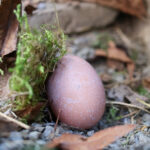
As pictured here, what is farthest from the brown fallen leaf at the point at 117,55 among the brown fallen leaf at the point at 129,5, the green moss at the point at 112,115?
the green moss at the point at 112,115

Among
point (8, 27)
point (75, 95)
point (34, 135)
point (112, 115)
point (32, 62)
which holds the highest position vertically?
point (8, 27)

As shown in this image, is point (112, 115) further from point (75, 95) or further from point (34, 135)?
point (34, 135)

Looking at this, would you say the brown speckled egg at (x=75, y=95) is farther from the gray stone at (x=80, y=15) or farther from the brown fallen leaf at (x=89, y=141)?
the gray stone at (x=80, y=15)

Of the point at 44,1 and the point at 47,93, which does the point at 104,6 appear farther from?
the point at 47,93

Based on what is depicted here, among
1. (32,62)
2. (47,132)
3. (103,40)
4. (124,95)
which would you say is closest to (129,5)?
(103,40)

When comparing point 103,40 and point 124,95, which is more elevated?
point 103,40

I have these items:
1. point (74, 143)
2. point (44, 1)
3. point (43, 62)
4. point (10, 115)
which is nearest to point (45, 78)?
point (43, 62)

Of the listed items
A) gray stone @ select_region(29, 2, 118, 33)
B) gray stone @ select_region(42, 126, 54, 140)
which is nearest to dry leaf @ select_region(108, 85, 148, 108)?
gray stone @ select_region(42, 126, 54, 140)
